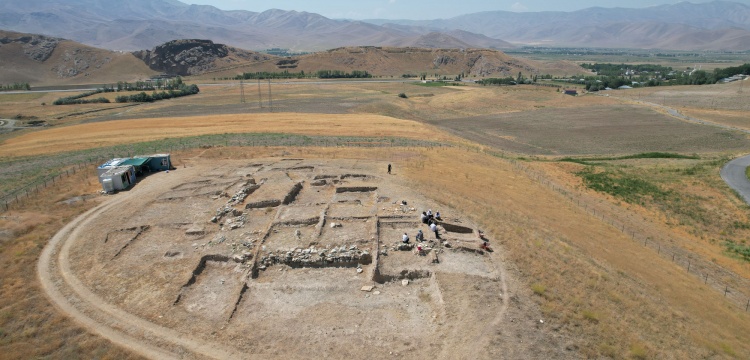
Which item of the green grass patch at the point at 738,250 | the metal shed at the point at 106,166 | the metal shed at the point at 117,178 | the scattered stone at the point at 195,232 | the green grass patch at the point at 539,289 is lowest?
the green grass patch at the point at 738,250

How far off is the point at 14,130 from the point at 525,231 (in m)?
88.1

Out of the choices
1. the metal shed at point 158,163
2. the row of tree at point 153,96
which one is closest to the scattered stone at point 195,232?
the metal shed at point 158,163

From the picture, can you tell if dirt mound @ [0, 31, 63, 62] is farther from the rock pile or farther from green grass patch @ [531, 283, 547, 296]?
green grass patch @ [531, 283, 547, 296]

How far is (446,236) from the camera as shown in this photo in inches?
929

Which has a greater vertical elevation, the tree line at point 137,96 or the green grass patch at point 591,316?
the tree line at point 137,96

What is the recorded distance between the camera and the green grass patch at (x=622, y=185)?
A: 38469 millimetres

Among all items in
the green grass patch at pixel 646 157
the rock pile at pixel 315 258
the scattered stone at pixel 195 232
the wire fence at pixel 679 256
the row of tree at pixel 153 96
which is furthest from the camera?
the row of tree at pixel 153 96

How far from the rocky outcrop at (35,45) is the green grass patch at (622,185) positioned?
217592mm

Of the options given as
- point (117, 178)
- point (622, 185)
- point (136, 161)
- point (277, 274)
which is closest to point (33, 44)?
point (136, 161)

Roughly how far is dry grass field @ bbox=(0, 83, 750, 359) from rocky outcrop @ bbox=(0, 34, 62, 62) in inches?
4921

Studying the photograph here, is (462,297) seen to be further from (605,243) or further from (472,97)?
(472,97)

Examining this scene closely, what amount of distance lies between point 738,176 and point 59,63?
225 m

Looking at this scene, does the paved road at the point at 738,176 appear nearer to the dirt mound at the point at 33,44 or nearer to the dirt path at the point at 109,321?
the dirt path at the point at 109,321

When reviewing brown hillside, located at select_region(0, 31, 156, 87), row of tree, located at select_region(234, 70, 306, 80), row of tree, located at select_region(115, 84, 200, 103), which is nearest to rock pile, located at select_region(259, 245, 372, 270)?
row of tree, located at select_region(115, 84, 200, 103)
